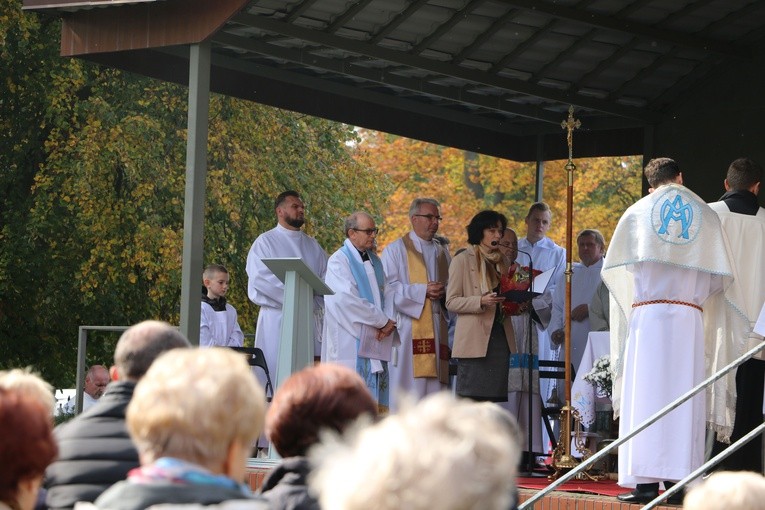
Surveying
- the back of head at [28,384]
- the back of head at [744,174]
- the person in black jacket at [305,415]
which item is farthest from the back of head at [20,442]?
the back of head at [744,174]

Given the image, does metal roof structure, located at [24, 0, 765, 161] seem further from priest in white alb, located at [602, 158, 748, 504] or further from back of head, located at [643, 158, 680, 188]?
priest in white alb, located at [602, 158, 748, 504]

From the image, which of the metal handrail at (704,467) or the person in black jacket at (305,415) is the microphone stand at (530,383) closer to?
the metal handrail at (704,467)

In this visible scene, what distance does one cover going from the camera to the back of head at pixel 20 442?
3125 millimetres

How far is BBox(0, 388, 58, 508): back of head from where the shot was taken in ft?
10.3

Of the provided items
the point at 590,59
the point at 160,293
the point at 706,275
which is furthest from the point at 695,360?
the point at 160,293

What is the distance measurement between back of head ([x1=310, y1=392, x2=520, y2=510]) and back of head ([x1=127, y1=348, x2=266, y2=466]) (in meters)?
0.68

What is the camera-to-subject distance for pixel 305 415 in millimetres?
3586

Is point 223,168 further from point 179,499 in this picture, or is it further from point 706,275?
point 179,499

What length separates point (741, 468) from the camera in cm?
892

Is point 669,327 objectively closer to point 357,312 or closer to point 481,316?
point 481,316

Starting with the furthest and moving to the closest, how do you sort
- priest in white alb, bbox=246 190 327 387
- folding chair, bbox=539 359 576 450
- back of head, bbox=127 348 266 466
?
priest in white alb, bbox=246 190 327 387, folding chair, bbox=539 359 576 450, back of head, bbox=127 348 266 466

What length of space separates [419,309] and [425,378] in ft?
2.03

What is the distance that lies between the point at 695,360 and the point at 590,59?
5640mm

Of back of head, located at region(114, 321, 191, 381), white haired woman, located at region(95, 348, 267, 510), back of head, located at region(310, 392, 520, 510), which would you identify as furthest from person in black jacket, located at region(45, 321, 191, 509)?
back of head, located at region(310, 392, 520, 510)
